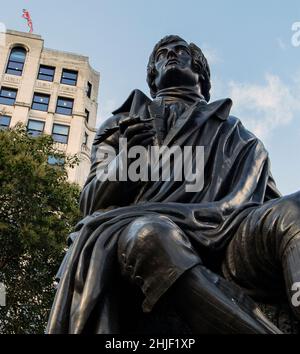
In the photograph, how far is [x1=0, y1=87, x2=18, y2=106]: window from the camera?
30.6m

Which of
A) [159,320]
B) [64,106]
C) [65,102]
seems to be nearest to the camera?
[159,320]

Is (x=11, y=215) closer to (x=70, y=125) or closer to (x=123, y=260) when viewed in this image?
(x=123, y=260)

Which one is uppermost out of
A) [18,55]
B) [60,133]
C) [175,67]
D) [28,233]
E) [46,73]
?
[18,55]

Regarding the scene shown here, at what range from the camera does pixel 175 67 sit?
3789mm

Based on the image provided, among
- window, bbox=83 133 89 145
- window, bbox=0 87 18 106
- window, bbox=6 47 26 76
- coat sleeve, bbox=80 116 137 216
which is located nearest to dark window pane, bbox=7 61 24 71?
window, bbox=6 47 26 76

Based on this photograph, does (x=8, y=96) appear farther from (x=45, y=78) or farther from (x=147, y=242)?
(x=147, y=242)

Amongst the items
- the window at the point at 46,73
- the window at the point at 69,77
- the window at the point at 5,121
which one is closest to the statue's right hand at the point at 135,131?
the window at the point at 5,121

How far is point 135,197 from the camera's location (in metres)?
3.00

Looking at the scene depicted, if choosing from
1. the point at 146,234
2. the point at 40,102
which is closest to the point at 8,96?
the point at 40,102

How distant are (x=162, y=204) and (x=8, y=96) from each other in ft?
98.5

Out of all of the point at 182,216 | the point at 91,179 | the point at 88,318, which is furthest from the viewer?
the point at 91,179

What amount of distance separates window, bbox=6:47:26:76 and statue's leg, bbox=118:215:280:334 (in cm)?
3141
